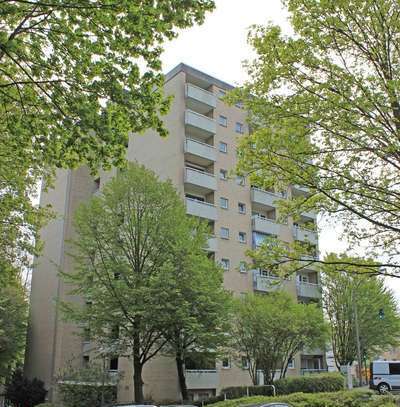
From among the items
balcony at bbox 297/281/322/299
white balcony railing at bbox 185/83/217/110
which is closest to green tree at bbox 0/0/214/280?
white balcony railing at bbox 185/83/217/110

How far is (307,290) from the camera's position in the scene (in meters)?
41.4

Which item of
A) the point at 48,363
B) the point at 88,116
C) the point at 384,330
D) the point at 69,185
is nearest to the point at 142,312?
the point at 88,116

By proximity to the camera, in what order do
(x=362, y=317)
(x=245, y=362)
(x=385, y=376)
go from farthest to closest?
(x=362, y=317) → (x=385, y=376) → (x=245, y=362)

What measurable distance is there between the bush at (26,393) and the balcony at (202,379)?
11581 millimetres

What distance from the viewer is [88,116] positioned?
28.3 ft

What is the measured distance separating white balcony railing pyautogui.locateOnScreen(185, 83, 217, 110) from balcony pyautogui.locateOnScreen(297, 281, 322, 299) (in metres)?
16.3

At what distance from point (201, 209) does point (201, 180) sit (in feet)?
7.05

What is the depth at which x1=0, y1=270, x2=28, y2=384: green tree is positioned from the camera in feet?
122

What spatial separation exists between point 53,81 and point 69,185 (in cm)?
3305

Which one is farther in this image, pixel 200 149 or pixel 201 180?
pixel 200 149

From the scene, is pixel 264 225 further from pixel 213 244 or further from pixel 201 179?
pixel 201 179

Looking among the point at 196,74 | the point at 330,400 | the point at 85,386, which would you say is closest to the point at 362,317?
the point at 196,74

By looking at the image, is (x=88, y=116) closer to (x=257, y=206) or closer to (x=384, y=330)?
(x=257, y=206)

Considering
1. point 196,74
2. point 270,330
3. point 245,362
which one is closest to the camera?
point 270,330
